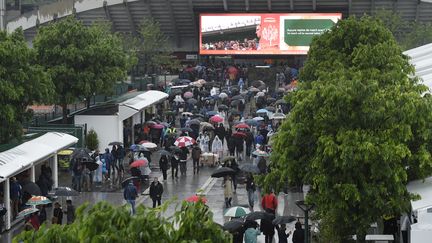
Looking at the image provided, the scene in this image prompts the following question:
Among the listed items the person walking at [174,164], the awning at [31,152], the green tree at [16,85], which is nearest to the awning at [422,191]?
the awning at [31,152]

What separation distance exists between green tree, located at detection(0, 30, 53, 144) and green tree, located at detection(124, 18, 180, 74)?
→ 29.7 metres

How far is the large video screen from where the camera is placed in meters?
61.8

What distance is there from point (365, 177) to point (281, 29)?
44608mm

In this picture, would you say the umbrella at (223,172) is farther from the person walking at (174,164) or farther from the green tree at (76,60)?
the green tree at (76,60)

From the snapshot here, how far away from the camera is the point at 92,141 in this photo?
113ft

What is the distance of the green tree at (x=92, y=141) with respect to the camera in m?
34.3

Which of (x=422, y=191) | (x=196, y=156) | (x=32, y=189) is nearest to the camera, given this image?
(x=422, y=191)

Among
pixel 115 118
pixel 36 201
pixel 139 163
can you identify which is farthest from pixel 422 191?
pixel 115 118

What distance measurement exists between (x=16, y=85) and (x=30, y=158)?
321cm

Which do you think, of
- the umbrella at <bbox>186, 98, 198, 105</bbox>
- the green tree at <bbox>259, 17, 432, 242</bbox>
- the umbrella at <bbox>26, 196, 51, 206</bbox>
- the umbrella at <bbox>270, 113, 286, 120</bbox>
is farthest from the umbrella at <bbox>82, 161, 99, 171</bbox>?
the umbrella at <bbox>186, 98, 198, 105</bbox>

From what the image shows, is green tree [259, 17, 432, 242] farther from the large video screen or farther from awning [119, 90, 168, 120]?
the large video screen

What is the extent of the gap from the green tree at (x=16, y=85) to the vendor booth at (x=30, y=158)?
689 mm

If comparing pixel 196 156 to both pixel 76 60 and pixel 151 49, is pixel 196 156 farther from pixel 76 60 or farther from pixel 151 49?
pixel 151 49

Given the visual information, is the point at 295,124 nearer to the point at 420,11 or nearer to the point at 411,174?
the point at 411,174
